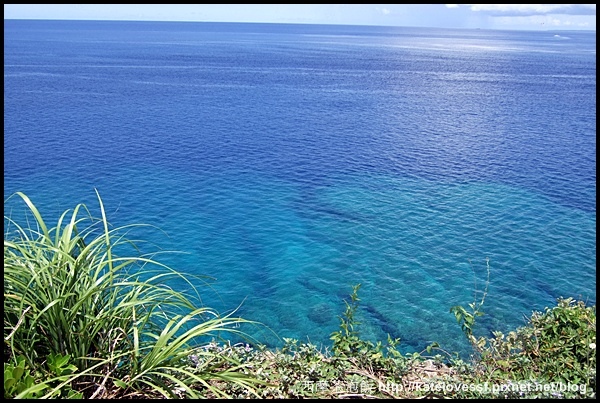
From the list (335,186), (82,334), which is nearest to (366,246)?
(335,186)

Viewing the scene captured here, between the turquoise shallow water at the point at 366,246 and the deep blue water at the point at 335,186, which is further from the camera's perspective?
the deep blue water at the point at 335,186

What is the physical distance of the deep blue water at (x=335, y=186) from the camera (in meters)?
18.9

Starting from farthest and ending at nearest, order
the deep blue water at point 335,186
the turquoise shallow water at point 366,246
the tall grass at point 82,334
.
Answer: the deep blue water at point 335,186 < the turquoise shallow water at point 366,246 < the tall grass at point 82,334

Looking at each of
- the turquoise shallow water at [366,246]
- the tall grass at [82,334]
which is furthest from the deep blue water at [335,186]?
the tall grass at [82,334]

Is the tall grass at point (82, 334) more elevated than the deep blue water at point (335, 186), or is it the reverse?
the tall grass at point (82, 334)

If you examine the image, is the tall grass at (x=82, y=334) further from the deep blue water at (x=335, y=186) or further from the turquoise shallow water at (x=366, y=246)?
the turquoise shallow water at (x=366, y=246)

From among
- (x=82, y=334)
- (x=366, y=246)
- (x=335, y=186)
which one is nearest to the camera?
(x=82, y=334)

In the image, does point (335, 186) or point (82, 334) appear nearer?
point (82, 334)

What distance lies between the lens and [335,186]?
28.7 metres

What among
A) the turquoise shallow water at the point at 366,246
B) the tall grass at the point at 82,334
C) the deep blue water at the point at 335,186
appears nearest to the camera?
the tall grass at the point at 82,334

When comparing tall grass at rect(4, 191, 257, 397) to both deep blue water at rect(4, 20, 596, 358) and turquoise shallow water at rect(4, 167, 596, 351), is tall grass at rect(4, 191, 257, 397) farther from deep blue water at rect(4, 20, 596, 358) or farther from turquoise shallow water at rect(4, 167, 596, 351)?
turquoise shallow water at rect(4, 167, 596, 351)

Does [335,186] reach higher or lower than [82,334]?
lower

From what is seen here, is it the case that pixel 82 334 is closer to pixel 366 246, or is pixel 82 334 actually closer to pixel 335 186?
pixel 366 246

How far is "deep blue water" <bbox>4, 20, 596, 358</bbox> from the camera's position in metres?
18.9
